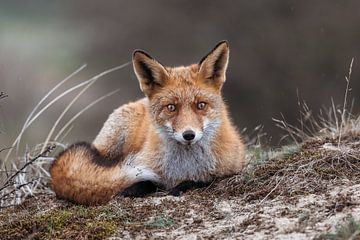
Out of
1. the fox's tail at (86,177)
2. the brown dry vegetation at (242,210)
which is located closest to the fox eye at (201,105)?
the brown dry vegetation at (242,210)

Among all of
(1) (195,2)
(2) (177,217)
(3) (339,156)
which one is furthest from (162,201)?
(1) (195,2)

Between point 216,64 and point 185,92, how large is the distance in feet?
1.34

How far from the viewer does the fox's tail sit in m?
6.03

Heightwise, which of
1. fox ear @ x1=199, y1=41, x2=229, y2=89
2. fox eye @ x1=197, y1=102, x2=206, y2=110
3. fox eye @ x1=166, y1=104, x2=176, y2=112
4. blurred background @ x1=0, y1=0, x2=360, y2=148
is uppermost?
fox ear @ x1=199, y1=41, x2=229, y2=89

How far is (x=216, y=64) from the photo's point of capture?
20.8ft

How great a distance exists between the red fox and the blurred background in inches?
290

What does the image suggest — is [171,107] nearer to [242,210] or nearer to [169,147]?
[169,147]

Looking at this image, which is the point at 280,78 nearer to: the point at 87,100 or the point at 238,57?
the point at 238,57

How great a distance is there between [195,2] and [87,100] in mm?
6452

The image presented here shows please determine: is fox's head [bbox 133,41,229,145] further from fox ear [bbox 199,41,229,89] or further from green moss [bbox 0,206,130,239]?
green moss [bbox 0,206,130,239]

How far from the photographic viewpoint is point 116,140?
7102mm

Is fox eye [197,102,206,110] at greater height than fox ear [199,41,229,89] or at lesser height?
lesser

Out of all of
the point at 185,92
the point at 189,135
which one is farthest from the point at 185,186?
the point at 185,92

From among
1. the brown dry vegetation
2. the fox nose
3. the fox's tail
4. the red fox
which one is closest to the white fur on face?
the red fox
